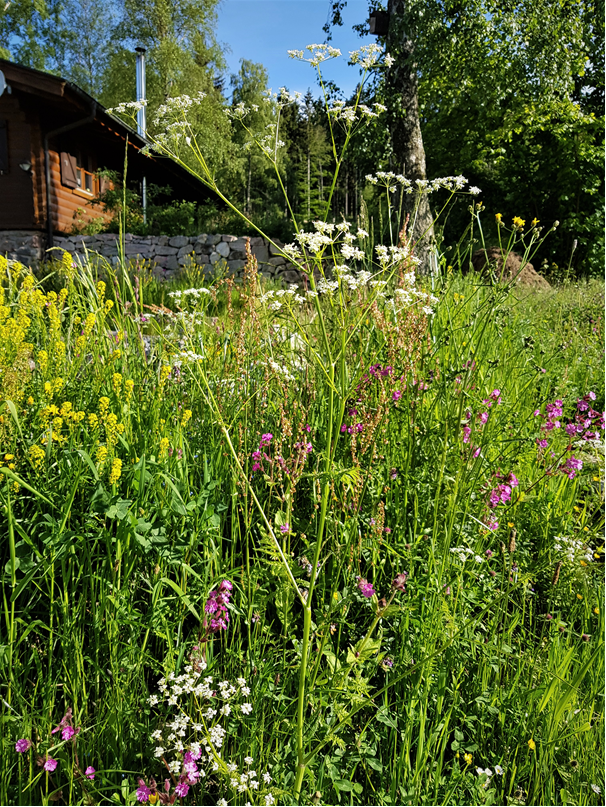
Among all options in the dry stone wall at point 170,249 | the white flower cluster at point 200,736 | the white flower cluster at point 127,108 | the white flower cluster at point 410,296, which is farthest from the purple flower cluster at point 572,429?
the dry stone wall at point 170,249

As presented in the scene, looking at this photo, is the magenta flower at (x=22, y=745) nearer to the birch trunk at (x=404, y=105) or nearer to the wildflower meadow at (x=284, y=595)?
the wildflower meadow at (x=284, y=595)

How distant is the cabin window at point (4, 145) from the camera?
48.2ft

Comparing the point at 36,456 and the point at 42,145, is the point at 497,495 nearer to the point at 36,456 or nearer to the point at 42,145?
the point at 36,456

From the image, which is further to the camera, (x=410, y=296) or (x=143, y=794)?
(x=410, y=296)

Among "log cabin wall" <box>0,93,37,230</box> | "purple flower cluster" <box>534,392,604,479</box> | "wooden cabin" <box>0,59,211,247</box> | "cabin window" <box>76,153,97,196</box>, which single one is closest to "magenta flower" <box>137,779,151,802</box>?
"purple flower cluster" <box>534,392,604,479</box>

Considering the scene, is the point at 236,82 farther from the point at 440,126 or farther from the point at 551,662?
the point at 551,662

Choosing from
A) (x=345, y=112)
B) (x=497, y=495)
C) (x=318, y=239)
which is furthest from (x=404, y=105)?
(x=318, y=239)

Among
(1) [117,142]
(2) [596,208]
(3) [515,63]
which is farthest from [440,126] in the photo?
(1) [117,142]

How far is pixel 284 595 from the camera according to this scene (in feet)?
4.80

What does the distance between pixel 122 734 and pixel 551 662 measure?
1.08 meters

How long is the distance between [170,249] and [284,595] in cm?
1379

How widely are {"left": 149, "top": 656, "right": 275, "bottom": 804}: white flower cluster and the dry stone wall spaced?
462 inches

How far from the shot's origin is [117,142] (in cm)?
1777

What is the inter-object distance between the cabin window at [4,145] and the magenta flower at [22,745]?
17.1 m
